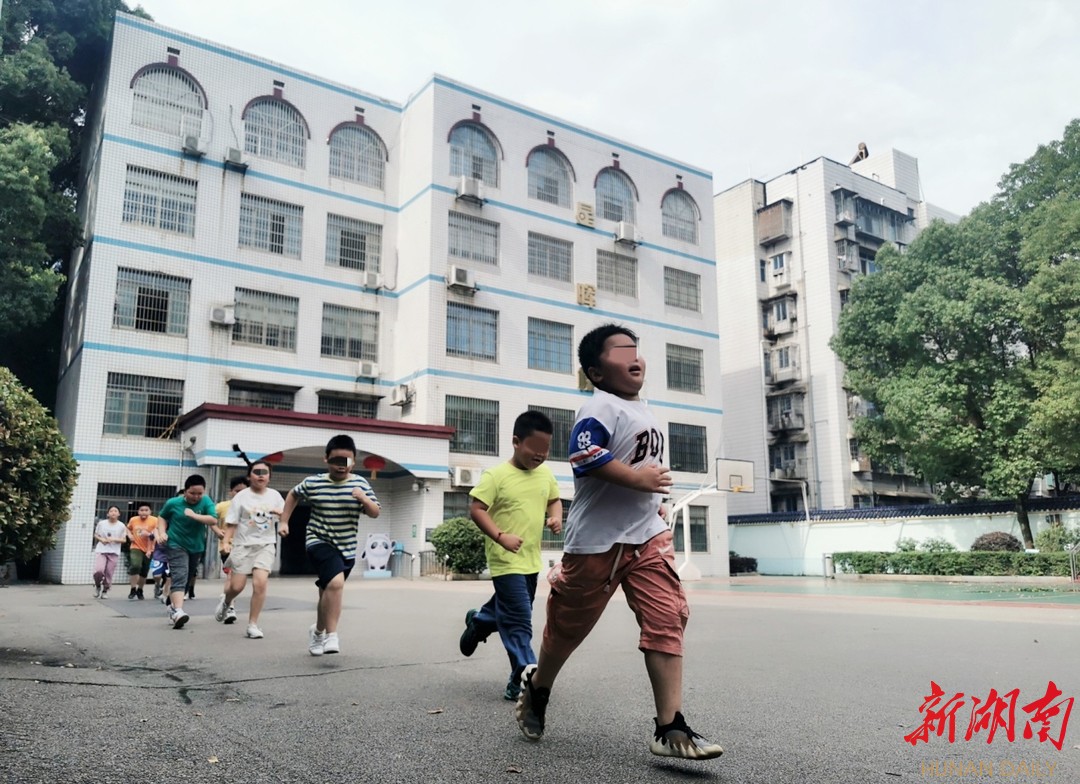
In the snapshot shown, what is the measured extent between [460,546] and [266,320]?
9310mm

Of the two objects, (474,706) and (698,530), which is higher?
(698,530)

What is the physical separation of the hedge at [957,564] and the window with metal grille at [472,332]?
513 inches

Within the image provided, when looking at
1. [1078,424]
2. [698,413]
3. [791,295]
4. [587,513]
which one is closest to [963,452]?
[1078,424]

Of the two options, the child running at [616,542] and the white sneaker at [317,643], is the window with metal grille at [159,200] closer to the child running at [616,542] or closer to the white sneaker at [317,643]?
the white sneaker at [317,643]

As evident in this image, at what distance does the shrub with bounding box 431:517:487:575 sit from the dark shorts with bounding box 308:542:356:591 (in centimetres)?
1716

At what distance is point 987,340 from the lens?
28188mm

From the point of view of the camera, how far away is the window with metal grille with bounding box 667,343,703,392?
113 ft

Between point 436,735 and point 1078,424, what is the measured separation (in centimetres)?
2418

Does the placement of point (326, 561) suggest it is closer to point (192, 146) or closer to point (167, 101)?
point (192, 146)

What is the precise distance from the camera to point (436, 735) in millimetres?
4000

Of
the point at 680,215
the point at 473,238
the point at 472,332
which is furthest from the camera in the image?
the point at 680,215

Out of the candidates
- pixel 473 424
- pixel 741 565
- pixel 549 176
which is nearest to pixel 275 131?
pixel 549 176

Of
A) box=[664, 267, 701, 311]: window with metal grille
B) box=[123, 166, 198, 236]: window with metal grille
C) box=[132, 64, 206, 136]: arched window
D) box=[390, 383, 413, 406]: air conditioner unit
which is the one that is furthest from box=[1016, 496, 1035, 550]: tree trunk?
box=[132, 64, 206, 136]: arched window

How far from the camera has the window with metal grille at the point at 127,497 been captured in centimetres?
2362
